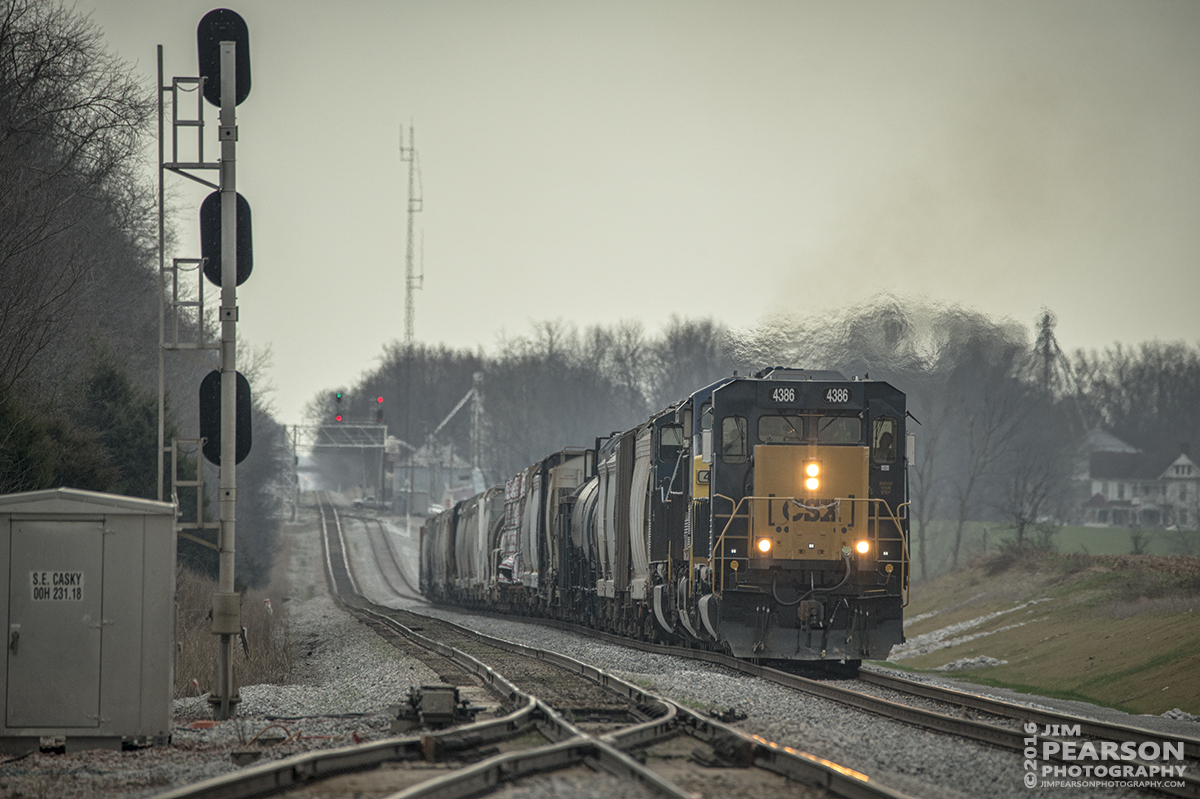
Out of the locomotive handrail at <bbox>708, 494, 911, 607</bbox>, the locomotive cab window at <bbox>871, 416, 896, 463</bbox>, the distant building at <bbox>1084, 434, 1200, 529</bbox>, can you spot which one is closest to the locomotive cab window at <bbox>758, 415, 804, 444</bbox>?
the locomotive handrail at <bbox>708, 494, 911, 607</bbox>

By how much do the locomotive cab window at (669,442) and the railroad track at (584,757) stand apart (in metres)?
6.94

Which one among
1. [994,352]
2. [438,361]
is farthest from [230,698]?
[438,361]

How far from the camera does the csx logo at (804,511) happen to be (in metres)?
15.8

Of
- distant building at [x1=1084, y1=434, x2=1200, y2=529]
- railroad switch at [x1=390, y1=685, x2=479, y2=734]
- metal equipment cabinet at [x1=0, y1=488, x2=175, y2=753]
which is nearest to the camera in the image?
metal equipment cabinet at [x1=0, y1=488, x2=175, y2=753]

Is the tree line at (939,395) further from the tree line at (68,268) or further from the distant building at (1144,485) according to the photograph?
the tree line at (68,268)

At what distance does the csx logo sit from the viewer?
15.8 metres

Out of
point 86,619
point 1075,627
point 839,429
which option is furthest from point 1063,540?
point 86,619

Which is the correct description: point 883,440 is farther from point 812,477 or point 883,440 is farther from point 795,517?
point 795,517

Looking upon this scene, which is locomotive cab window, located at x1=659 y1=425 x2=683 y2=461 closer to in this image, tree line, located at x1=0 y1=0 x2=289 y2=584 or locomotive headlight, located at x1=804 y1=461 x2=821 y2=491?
locomotive headlight, located at x1=804 y1=461 x2=821 y2=491

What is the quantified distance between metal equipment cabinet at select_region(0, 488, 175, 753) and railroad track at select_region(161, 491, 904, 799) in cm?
289

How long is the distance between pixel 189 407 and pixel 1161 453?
177 feet

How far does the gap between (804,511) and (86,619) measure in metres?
9.16

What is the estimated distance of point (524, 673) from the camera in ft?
51.4

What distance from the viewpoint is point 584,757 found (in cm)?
865
